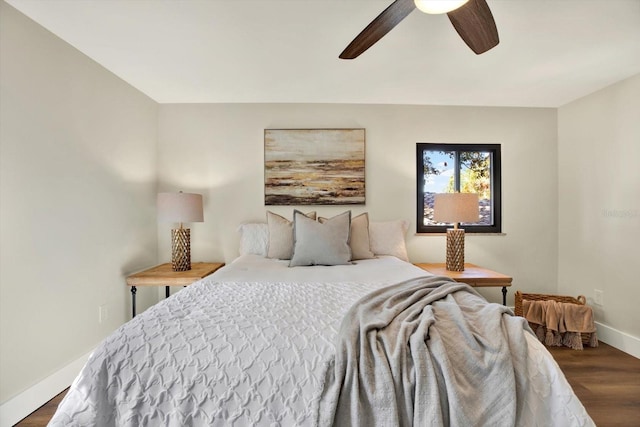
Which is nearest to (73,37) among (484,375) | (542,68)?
(484,375)

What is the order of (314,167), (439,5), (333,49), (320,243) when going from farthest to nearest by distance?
(314,167)
(320,243)
(333,49)
(439,5)

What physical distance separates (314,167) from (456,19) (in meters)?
2.05

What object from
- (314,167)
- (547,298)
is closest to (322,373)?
(314,167)

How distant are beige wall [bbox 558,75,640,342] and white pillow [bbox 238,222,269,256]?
3152mm

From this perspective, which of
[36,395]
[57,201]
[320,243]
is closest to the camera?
[36,395]

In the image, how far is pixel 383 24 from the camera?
4.82 ft

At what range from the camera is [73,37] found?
6.82 feet

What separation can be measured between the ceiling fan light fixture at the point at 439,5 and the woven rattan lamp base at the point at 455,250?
205cm

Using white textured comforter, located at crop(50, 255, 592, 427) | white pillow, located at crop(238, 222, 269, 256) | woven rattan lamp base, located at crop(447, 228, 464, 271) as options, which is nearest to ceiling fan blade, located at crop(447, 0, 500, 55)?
white textured comforter, located at crop(50, 255, 592, 427)

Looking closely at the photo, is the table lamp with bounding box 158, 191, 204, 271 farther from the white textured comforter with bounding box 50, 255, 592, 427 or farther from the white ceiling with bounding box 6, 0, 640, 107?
the white textured comforter with bounding box 50, 255, 592, 427

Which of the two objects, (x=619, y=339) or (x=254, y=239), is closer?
(x=619, y=339)

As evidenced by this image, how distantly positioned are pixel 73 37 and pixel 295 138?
6.21ft

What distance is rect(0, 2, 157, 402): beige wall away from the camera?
1770mm

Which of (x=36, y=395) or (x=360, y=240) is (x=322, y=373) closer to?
(x=360, y=240)
